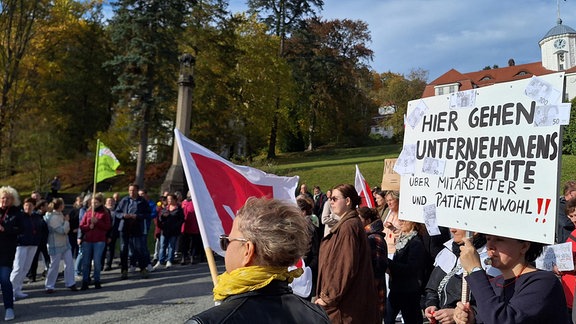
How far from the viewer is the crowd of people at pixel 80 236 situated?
22.9 feet

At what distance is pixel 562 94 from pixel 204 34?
95.7 feet

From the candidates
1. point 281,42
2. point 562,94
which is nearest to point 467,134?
point 562,94

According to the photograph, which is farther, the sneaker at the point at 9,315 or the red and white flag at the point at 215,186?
the sneaker at the point at 9,315

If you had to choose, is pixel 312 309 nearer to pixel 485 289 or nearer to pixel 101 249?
pixel 485 289

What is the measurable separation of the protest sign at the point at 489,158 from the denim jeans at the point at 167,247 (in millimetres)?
8977

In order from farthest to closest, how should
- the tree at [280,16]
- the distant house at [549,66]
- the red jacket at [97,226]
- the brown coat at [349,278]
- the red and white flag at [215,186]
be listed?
1. the distant house at [549,66]
2. the tree at [280,16]
3. the red jacket at [97,226]
4. the brown coat at [349,278]
5. the red and white flag at [215,186]

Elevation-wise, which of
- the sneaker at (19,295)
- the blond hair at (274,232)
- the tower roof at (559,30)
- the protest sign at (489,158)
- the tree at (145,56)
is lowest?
the sneaker at (19,295)

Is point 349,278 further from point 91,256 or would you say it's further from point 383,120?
point 383,120

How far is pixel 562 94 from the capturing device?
2.50 metres

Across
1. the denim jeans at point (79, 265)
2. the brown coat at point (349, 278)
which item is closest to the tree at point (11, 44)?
the denim jeans at point (79, 265)

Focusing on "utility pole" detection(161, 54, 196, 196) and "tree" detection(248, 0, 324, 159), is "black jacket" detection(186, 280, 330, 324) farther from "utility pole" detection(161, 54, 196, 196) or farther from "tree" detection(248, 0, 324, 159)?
"tree" detection(248, 0, 324, 159)

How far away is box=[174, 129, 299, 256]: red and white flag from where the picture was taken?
11.3 ft

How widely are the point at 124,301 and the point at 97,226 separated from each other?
5.50 feet

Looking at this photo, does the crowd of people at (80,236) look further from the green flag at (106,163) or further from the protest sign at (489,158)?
the protest sign at (489,158)
